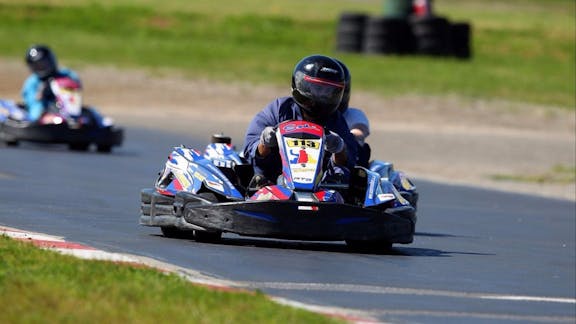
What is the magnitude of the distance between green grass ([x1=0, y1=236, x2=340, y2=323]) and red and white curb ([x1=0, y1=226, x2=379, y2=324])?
30 cm

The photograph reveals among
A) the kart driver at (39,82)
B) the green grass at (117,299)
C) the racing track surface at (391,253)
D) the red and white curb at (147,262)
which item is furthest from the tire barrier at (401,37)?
the green grass at (117,299)

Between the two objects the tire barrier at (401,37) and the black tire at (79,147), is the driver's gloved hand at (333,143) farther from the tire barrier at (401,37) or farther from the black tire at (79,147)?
the tire barrier at (401,37)

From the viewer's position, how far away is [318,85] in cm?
1134

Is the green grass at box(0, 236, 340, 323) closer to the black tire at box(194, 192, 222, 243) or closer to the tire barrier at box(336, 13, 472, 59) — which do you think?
the black tire at box(194, 192, 222, 243)

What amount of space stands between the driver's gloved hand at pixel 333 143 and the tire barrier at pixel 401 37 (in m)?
26.7

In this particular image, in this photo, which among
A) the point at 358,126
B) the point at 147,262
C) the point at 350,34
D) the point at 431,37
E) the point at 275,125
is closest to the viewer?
the point at 147,262

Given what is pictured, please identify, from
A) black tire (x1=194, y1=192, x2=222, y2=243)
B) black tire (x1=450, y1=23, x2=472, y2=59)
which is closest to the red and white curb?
black tire (x1=194, y1=192, x2=222, y2=243)

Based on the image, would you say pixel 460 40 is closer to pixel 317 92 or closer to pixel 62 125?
pixel 62 125

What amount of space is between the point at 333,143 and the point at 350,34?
2782cm

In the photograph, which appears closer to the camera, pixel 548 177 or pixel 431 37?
pixel 548 177

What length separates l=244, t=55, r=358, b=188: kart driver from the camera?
36.8ft

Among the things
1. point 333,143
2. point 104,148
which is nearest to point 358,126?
point 333,143

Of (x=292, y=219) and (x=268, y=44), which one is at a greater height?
(x=292, y=219)

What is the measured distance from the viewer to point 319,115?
11.5 metres
